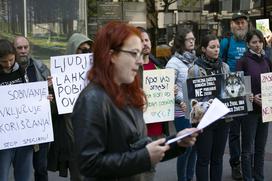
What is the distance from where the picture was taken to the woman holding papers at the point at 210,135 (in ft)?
15.9

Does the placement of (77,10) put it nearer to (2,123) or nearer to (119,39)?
(2,123)

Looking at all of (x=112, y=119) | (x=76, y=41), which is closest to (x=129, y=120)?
(x=112, y=119)

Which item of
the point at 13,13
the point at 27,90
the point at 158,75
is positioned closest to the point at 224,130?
the point at 158,75

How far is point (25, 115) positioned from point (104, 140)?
240 cm

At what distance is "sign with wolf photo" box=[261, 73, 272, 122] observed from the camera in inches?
208

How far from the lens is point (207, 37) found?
5.08 m

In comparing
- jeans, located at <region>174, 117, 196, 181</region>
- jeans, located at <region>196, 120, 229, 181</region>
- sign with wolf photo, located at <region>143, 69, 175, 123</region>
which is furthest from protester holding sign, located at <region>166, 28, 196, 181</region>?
jeans, located at <region>196, 120, 229, 181</region>

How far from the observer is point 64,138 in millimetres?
4371

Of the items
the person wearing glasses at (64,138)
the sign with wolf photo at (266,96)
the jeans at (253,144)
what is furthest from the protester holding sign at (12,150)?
the sign with wolf photo at (266,96)

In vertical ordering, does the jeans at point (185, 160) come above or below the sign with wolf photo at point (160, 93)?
below

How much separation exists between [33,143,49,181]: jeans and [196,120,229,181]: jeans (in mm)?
1509

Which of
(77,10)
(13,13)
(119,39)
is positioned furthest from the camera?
(77,10)

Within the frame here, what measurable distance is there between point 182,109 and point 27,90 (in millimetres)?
1598

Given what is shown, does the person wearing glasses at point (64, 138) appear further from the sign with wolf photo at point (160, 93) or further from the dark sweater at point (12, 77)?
the sign with wolf photo at point (160, 93)
